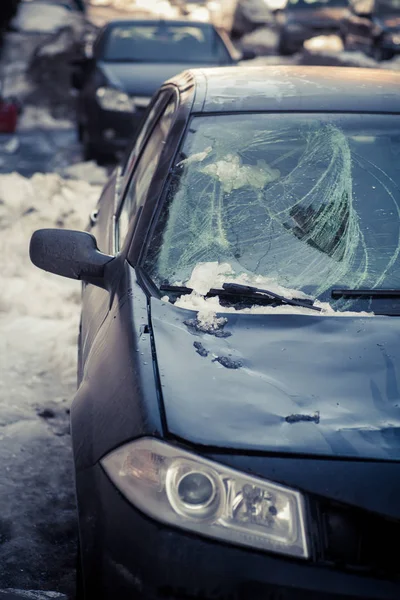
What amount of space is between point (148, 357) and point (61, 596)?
852mm

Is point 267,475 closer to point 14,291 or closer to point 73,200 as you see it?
point 14,291

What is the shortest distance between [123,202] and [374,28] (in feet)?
64.8

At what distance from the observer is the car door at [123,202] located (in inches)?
131

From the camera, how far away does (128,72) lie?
10.4m

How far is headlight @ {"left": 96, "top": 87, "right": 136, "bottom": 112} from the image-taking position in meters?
9.91

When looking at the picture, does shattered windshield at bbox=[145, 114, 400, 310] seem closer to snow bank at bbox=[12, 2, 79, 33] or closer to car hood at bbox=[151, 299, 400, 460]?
car hood at bbox=[151, 299, 400, 460]

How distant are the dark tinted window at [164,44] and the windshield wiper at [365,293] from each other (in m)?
8.19

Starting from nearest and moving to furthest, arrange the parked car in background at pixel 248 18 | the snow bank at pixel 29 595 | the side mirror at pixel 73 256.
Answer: the snow bank at pixel 29 595 < the side mirror at pixel 73 256 < the parked car in background at pixel 248 18

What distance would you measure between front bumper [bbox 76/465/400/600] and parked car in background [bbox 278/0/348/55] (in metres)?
23.9

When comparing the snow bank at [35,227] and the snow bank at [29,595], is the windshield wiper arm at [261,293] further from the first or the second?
the snow bank at [35,227]

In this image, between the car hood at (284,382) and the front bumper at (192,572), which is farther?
the car hood at (284,382)

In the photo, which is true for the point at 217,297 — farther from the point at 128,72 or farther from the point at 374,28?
the point at 374,28

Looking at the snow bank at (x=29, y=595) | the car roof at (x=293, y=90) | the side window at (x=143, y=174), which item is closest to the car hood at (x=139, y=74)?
the side window at (x=143, y=174)

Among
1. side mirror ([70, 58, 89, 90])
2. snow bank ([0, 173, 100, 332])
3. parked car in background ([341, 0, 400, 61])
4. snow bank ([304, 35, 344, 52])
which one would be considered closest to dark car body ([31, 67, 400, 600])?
snow bank ([0, 173, 100, 332])
